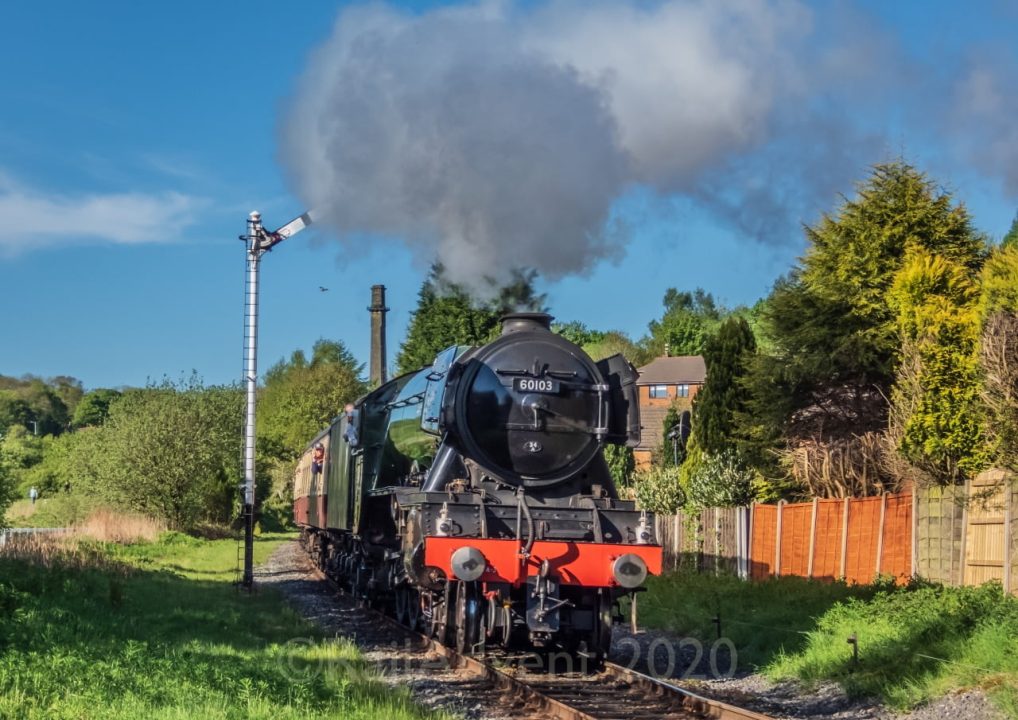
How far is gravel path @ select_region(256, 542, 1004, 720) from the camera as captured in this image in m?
8.91

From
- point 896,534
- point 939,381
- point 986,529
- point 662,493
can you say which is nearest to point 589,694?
point 986,529

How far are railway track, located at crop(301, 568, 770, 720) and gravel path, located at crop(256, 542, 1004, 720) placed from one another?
0.43ft

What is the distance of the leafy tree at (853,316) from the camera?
72.8 feet

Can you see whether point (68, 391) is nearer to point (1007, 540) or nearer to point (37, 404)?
point (37, 404)

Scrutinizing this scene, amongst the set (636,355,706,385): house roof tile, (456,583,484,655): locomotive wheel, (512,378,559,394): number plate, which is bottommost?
(456,583,484,655): locomotive wheel

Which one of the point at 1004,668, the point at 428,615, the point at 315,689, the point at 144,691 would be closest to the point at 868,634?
the point at 1004,668

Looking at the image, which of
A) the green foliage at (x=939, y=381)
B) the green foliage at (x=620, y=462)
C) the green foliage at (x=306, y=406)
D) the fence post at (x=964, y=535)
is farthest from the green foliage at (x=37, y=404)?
the fence post at (x=964, y=535)

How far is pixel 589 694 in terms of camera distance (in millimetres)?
9719

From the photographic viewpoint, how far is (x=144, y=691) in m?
7.94

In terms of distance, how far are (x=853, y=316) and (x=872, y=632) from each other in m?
11.6

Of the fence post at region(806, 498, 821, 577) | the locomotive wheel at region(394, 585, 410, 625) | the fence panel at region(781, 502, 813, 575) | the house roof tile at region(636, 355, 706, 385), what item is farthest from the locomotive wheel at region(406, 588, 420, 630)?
the house roof tile at region(636, 355, 706, 385)

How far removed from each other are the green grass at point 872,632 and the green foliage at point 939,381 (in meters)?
2.98

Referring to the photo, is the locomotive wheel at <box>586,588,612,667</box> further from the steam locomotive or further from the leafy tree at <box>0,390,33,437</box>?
the leafy tree at <box>0,390,33,437</box>

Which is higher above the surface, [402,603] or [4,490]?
[4,490]
